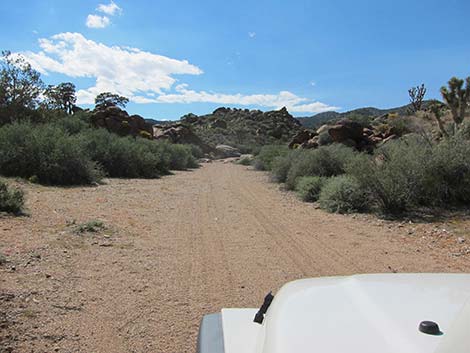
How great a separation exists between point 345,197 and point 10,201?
832 cm

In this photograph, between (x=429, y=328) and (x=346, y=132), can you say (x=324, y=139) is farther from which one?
(x=429, y=328)

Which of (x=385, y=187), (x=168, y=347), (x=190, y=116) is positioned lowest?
(x=168, y=347)

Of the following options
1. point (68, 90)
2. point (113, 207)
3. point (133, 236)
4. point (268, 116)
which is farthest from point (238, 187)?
point (268, 116)

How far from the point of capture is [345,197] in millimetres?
12547

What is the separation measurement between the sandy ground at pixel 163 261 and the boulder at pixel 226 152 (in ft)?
143

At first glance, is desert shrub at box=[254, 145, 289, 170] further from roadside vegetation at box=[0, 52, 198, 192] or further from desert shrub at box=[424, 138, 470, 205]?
desert shrub at box=[424, 138, 470, 205]

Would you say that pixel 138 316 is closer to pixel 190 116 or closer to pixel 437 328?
pixel 437 328

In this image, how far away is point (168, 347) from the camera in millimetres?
4324

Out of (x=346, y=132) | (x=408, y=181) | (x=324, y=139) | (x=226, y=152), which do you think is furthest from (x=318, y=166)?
(x=226, y=152)

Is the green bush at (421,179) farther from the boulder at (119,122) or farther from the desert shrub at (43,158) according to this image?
the boulder at (119,122)

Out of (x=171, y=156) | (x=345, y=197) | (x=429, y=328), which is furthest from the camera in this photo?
(x=171, y=156)

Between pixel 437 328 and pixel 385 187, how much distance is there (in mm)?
10215

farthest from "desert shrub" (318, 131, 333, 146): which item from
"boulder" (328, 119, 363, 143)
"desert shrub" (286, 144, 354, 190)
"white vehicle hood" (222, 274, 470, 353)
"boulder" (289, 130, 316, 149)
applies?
"white vehicle hood" (222, 274, 470, 353)

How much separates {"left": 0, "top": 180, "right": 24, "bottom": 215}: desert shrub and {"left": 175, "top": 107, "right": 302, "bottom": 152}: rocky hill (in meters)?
49.0
